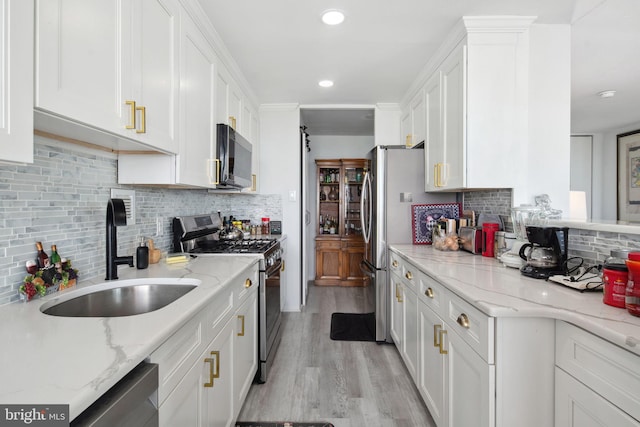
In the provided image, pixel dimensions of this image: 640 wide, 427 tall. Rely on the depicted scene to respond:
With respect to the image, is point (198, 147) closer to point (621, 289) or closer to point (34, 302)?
point (34, 302)

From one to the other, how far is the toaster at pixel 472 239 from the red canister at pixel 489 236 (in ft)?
0.26

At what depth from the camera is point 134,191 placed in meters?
1.80

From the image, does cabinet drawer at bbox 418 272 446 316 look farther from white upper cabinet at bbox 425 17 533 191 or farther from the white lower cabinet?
the white lower cabinet

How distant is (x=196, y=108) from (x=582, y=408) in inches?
84.4

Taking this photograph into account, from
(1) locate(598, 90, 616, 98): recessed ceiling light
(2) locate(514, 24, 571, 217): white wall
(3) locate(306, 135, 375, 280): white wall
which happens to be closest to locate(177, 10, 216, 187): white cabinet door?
(2) locate(514, 24, 571, 217): white wall

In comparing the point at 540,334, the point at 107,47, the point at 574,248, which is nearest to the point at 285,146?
the point at 107,47

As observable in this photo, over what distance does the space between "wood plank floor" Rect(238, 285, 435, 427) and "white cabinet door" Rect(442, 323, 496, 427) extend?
1.70ft

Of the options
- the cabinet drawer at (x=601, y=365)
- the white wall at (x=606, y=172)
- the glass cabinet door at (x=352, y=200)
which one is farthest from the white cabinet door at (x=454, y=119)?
the glass cabinet door at (x=352, y=200)

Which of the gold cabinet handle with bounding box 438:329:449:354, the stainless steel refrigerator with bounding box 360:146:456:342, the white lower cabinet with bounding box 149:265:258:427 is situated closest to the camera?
the white lower cabinet with bounding box 149:265:258:427

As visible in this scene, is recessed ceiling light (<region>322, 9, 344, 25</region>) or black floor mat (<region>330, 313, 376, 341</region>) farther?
black floor mat (<region>330, 313, 376, 341</region>)

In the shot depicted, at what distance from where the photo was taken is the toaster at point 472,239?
221 cm

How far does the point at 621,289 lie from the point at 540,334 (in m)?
0.29

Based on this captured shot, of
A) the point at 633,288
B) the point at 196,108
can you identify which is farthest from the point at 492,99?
the point at 196,108

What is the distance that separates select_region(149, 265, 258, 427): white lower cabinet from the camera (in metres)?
0.93
